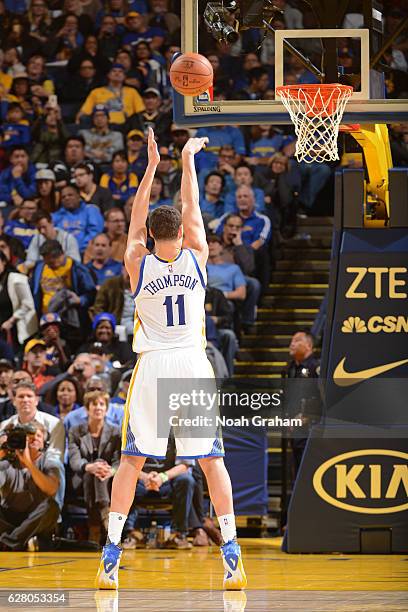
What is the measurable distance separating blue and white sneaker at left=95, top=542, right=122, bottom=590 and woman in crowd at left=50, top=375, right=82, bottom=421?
441cm

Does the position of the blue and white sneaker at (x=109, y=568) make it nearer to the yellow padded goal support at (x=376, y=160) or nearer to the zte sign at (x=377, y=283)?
the zte sign at (x=377, y=283)

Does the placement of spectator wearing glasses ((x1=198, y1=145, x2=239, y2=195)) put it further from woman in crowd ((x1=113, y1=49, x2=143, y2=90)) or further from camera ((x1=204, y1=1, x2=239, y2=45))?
camera ((x1=204, y1=1, x2=239, y2=45))

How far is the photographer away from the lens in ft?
33.5

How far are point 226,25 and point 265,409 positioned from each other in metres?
3.80

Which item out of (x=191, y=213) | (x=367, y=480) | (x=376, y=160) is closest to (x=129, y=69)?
(x=376, y=160)

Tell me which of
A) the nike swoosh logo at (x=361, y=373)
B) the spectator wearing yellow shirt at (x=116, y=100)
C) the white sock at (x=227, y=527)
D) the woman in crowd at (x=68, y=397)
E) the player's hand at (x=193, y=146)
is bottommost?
the white sock at (x=227, y=527)

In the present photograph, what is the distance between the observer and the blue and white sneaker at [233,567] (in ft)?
23.0

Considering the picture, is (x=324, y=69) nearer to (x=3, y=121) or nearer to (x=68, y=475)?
(x=68, y=475)

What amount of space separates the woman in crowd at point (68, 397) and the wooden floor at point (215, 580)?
6.40ft

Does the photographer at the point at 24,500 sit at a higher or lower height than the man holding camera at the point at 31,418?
lower

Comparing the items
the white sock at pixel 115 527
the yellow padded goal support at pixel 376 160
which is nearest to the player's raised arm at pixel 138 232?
the white sock at pixel 115 527

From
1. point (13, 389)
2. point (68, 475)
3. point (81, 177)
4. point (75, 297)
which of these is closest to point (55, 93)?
point (81, 177)

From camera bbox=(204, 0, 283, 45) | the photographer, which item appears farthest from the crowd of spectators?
camera bbox=(204, 0, 283, 45)

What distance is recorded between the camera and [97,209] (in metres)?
14.7
